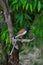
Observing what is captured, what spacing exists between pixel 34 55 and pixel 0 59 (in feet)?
3.74

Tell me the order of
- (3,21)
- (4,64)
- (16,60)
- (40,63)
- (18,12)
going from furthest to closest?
(40,63) < (4,64) < (16,60) < (3,21) < (18,12)

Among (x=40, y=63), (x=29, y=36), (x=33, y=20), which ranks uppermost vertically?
(x=33, y=20)

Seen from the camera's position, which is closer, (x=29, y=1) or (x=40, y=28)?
(x=29, y=1)

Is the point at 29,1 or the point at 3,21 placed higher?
the point at 29,1

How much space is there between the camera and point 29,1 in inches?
64.2

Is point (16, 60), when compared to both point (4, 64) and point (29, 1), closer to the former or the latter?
point (4, 64)

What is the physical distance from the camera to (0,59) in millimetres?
→ 3055

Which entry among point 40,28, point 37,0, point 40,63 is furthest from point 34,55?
point 37,0

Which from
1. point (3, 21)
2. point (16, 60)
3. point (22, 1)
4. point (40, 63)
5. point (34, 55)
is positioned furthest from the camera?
point (34, 55)

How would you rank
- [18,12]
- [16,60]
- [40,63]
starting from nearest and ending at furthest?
[18,12], [16,60], [40,63]

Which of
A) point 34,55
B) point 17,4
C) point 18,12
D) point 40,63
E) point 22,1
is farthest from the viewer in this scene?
point 34,55

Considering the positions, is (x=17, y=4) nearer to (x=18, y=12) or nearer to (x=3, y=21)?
(x=18, y=12)

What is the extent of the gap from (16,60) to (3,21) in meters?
0.94

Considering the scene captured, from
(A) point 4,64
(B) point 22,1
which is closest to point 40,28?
(B) point 22,1
